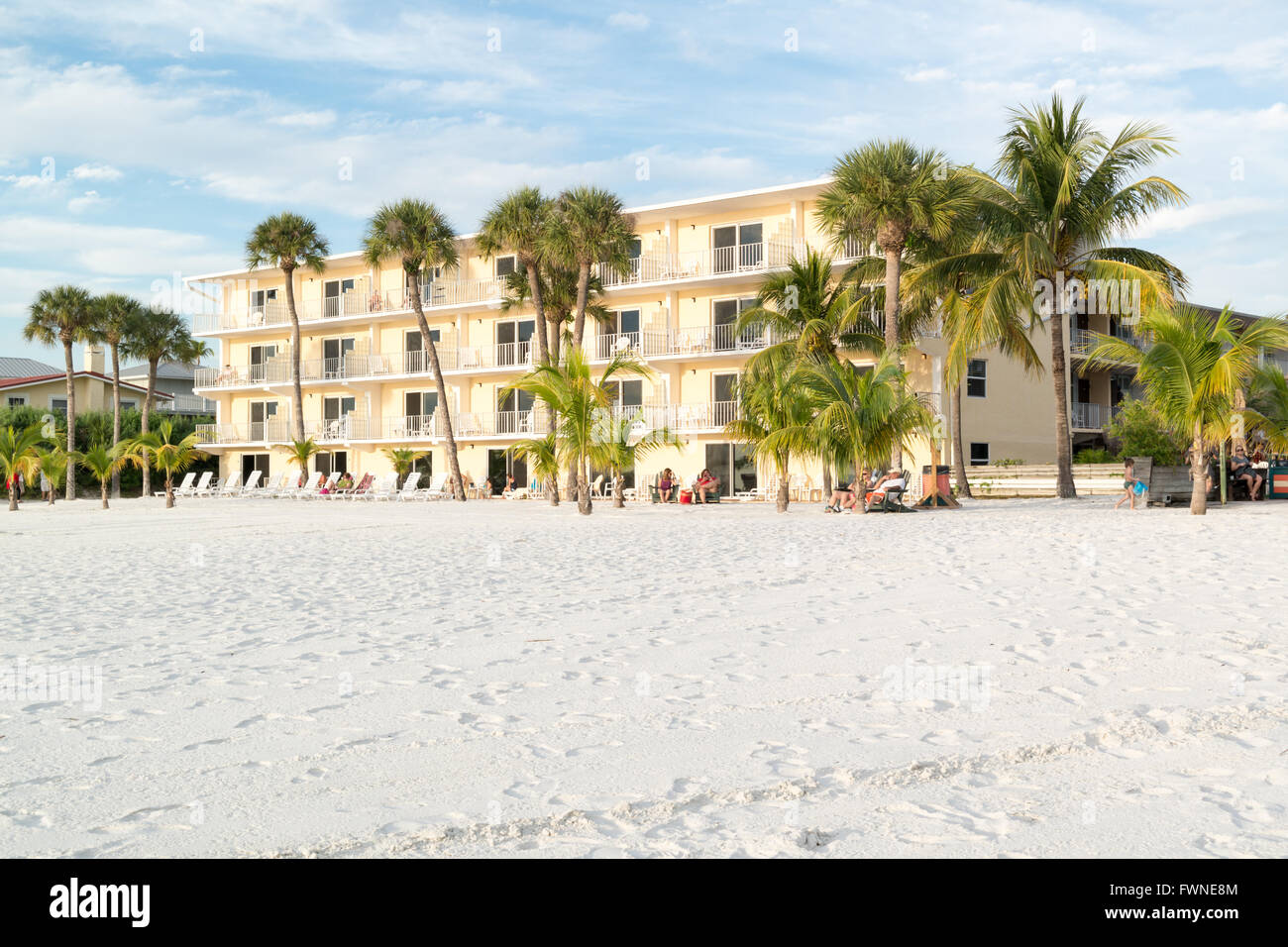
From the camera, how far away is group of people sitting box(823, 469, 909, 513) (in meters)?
20.5

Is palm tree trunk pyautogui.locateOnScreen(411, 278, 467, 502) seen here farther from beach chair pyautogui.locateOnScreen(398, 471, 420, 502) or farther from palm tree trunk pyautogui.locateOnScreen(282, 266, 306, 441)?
palm tree trunk pyautogui.locateOnScreen(282, 266, 306, 441)

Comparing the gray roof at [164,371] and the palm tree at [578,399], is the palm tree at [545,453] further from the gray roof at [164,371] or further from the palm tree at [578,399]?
the gray roof at [164,371]

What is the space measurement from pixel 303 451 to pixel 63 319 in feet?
35.8

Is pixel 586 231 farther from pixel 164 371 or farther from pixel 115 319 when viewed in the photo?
pixel 164 371

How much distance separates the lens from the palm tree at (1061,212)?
23.8m

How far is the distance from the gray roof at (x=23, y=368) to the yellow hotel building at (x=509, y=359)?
2797 cm

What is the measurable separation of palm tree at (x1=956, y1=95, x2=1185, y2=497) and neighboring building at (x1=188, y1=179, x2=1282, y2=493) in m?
5.38

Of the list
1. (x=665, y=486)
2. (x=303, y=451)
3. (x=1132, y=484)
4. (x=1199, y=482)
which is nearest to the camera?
(x=1199, y=482)

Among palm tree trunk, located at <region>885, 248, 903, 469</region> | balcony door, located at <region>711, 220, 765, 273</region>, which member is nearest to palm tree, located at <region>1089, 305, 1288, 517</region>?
palm tree trunk, located at <region>885, 248, 903, 469</region>

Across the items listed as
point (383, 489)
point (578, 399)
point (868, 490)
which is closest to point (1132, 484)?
point (868, 490)

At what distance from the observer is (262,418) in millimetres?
47500

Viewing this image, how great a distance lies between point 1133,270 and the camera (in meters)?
23.0
